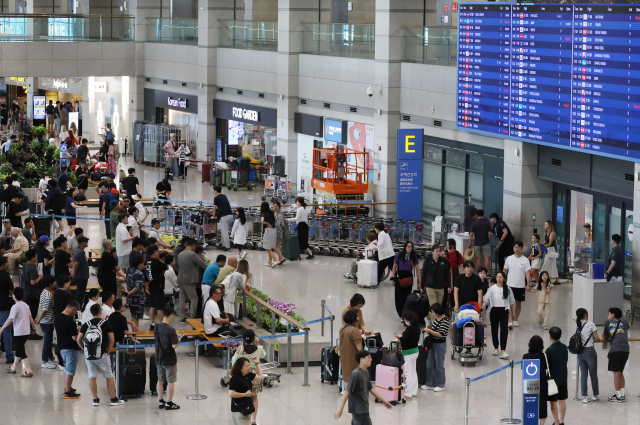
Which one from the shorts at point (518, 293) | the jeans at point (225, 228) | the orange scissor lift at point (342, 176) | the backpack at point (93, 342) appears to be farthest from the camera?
the orange scissor lift at point (342, 176)

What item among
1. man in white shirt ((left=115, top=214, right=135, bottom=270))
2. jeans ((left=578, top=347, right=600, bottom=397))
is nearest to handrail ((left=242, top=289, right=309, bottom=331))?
man in white shirt ((left=115, top=214, right=135, bottom=270))

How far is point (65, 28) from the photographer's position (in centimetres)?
4216

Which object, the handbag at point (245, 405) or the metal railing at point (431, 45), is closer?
the handbag at point (245, 405)

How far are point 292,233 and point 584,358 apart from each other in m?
11.3

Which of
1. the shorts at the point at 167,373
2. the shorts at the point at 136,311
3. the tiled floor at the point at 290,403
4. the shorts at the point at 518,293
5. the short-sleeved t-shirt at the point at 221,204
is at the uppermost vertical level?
the short-sleeved t-shirt at the point at 221,204

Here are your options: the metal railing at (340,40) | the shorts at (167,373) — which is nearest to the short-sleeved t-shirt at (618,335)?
the shorts at (167,373)

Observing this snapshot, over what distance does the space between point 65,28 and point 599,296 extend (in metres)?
30.4

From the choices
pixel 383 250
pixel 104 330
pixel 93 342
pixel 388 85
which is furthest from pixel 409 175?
pixel 93 342

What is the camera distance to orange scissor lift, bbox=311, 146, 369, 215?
28.5 metres

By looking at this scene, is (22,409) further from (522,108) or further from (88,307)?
(522,108)

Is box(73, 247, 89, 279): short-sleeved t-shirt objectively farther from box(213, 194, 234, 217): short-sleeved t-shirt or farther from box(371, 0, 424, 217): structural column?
box(371, 0, 424, 217): structural column

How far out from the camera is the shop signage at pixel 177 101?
4028 centimetres

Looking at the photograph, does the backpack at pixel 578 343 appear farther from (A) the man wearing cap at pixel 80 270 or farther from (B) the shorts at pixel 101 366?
(A) the man wearing cap at pixel 80 270

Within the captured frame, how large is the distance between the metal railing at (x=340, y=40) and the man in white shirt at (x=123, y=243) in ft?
40.5
